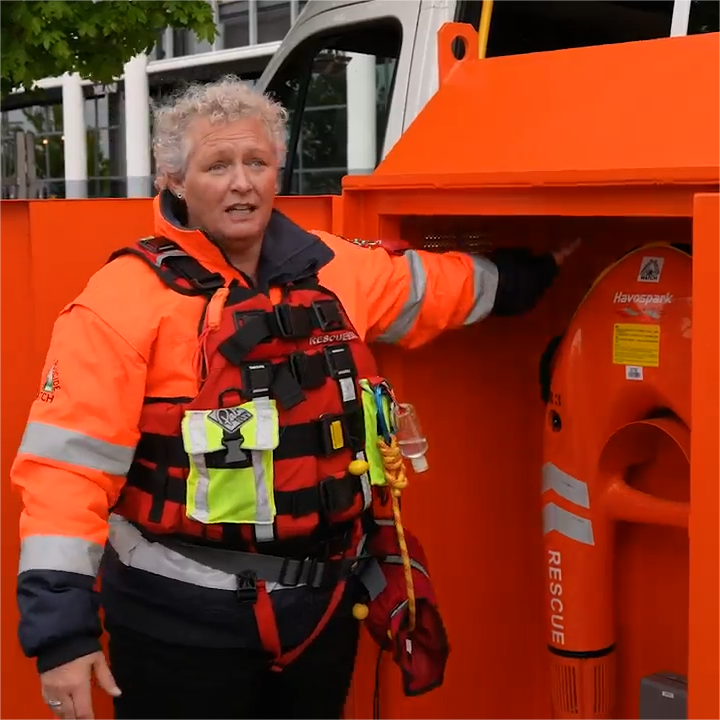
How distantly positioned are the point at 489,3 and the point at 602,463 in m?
1.29

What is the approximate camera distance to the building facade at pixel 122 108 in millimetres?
13383

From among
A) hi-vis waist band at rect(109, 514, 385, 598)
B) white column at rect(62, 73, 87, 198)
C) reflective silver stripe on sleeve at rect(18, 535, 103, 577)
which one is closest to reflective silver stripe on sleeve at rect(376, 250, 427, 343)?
hi-vis waist band at rect(109, 514, 385, 598)

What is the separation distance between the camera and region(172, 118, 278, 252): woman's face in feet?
7.55

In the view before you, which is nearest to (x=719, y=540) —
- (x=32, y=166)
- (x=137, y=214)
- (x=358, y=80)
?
(x=137, y=214)

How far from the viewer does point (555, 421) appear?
9.24 ft

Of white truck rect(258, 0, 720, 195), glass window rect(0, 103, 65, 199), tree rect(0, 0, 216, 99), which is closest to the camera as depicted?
white truck rect(258, 0, 720, 195)

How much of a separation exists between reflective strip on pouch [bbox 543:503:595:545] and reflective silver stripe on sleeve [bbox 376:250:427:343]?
61 cm

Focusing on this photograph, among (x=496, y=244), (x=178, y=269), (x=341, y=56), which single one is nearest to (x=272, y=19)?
(x=341, y=56)

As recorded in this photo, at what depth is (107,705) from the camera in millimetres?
2916

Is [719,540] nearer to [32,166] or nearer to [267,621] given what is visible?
[267,621]

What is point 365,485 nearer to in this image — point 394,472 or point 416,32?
point 394,472

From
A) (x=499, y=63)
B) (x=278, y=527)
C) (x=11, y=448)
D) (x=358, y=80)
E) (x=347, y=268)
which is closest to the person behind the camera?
(x=278, y=527)

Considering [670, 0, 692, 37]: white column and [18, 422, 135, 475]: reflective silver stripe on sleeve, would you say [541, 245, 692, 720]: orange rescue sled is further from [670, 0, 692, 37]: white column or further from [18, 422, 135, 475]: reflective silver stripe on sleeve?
[18, 422, 135, 475]: reflective silver stripe on sleeve

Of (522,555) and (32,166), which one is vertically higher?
(32,166)
